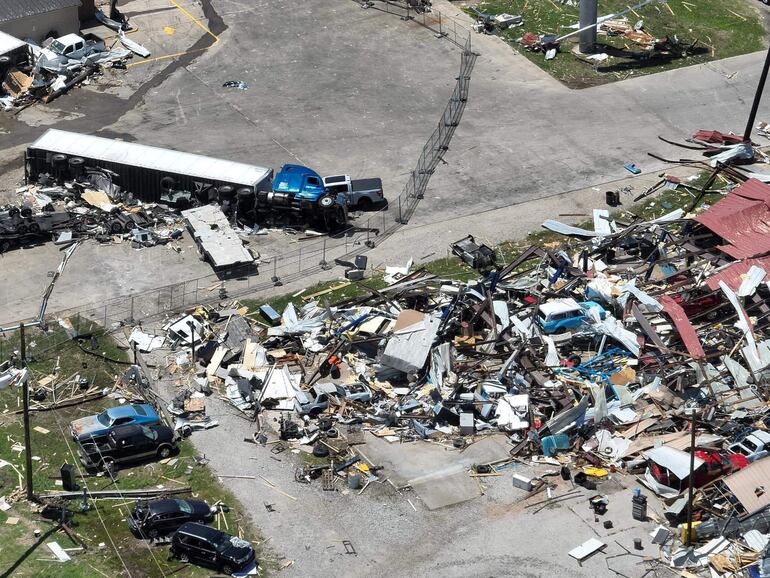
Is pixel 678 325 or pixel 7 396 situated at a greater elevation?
pixel 678 325

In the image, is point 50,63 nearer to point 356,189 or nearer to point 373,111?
point 373,111

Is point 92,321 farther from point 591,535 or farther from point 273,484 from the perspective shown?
point 591,535

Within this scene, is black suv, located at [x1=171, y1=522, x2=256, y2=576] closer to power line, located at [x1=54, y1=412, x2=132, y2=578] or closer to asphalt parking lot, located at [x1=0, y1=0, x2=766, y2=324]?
power line, located at [x1=54, y1=412, x2=132, y2=578]

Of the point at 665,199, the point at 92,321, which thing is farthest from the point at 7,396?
the point at 665,199

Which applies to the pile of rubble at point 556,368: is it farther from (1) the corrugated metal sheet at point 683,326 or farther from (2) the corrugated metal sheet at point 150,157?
(2) the corrugated metal sheet at point 150,157

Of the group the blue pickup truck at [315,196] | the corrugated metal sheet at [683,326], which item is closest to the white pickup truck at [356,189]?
the blue pickup truck at [315,196]

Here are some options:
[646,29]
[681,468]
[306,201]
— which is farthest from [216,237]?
[646,29]

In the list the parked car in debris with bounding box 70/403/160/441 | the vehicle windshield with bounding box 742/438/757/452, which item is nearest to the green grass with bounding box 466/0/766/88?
the vehicle windshield with bounding box 742/438/757/452
